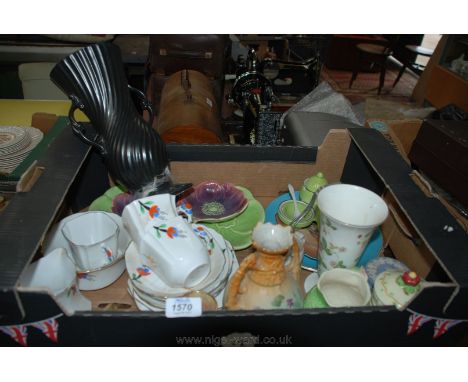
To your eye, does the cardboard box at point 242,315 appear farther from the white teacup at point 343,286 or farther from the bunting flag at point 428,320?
the white teacup at point 343,286

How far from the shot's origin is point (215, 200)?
0.98 m

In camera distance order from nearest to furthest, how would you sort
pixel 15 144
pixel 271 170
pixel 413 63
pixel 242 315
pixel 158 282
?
pixel 242 315 → pixel 158 282 → pixel 271 170 → pixel 15 144 → pixel 413 63

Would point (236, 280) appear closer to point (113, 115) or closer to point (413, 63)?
point (113, 115)

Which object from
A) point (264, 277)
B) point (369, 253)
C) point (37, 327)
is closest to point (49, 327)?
point (37, 327)

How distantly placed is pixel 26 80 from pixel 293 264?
6.43 ft

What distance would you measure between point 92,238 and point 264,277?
461 millimetres

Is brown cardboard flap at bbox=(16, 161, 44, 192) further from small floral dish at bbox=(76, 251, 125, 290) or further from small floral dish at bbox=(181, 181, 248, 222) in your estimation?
small floral dish at bbox=(181, 181, 248, 222)

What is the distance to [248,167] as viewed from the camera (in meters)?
1.04

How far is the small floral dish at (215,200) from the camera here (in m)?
0.93

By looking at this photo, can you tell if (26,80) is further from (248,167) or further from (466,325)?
(466,325)

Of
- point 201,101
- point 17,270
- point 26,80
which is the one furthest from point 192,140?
point 26,80

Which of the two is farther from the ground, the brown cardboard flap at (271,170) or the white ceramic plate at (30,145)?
the brown cardboard flap at (271,170)

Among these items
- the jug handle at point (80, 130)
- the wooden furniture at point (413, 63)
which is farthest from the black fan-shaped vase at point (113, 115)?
the wooden furniture at point (413, 63)

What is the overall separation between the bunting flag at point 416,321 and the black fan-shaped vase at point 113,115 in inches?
22.9
